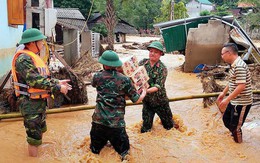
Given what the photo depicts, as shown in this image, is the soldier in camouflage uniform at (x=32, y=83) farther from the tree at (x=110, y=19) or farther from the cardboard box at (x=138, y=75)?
the tree at (x=110, y=19)

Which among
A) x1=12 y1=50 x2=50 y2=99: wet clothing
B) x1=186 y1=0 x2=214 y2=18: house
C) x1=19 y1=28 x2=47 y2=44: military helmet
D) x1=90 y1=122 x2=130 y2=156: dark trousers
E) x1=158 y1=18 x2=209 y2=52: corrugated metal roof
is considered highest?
x1=186 y1=0 x2=214 y2=18: house

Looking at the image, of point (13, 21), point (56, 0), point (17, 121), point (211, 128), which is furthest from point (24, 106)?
point (56, 0)

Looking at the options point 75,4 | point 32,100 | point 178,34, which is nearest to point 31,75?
point 32,100

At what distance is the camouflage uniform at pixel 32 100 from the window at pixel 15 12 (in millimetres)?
4945

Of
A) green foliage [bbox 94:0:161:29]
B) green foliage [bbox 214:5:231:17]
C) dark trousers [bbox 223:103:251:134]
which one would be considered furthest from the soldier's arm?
green foliage [bbox 94:0:161:29]

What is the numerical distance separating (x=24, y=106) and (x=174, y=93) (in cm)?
659

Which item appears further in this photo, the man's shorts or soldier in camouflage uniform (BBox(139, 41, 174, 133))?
soldier in camouflage uniform (BBox(139, 41, 174, 133))

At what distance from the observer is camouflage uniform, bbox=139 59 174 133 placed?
471 cm

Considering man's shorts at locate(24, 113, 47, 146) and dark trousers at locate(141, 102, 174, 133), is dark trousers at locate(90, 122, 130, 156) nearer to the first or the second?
man's shorts at locate(24, 113, 47, 146)

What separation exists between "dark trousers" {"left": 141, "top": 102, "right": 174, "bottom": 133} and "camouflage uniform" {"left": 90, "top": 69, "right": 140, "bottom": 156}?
1095 millimetres

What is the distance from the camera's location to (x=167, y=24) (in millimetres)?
14211

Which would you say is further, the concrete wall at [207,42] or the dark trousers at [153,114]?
the concrete wall at [207,42]

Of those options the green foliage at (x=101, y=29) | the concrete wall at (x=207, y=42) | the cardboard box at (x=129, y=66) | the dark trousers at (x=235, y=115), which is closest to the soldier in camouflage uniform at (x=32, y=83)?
the cardboard box at (x=129, y=66)

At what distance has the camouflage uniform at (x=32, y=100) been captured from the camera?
363cm
